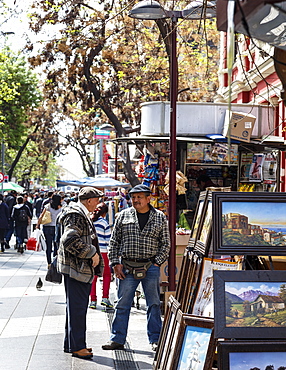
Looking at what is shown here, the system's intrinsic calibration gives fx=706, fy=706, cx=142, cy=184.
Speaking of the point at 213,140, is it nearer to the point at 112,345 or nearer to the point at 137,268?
the point at 137,268

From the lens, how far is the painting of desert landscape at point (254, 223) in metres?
4.69

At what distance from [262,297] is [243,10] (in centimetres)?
211

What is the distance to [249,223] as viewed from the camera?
15.6 feet

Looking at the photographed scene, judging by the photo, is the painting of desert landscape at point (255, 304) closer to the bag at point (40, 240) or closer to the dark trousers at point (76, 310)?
the dark trousers at point (76, 310)

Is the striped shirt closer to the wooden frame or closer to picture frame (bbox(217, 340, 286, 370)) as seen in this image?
the wooden frame

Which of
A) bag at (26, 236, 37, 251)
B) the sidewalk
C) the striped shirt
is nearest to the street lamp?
the sidewalk

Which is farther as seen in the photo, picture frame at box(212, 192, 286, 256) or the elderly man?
the elderly man

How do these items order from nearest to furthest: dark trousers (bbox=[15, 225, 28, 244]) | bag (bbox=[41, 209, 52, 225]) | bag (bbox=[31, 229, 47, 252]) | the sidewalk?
the sidewalk → bag (bbox=[31, 229, 47, 252]) → bag (bbox=[41, 209, 52, 225]) → dark trousers (bbox=[15, 225, 28, 244])

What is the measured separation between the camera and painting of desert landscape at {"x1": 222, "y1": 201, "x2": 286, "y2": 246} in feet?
15.4

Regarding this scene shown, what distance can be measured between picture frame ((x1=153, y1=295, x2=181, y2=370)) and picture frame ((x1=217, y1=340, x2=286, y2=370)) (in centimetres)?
101

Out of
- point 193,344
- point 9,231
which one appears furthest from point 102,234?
point 9,231

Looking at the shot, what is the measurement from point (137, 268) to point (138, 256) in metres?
0.13

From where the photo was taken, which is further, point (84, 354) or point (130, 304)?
point (130, 304)

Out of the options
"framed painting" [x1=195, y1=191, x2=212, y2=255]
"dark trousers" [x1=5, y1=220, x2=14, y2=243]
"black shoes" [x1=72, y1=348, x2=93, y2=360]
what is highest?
"framed painting" [x1=195, y1=191, x2=212, y2=255]
